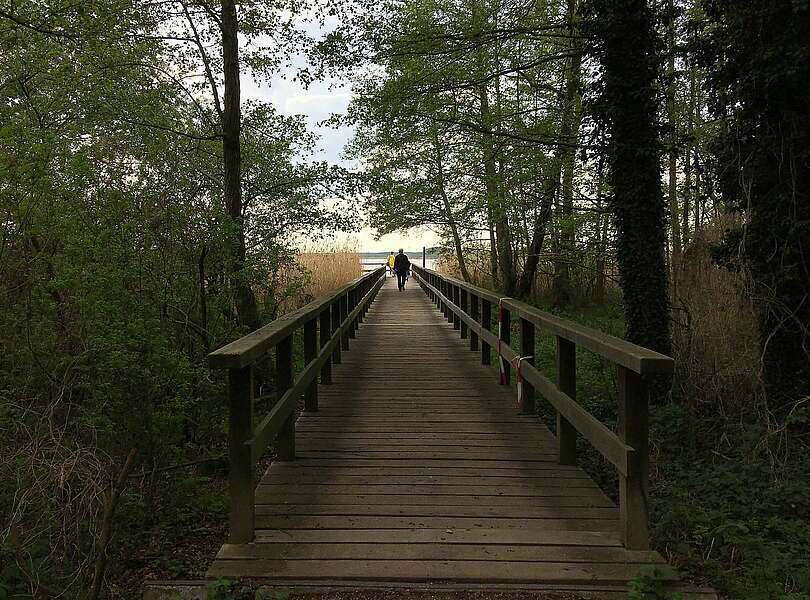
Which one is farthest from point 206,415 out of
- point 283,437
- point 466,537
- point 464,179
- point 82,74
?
point 464,179

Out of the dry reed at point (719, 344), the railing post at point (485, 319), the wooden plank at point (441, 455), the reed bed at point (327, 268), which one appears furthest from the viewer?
the reed bed at point (327, 268)

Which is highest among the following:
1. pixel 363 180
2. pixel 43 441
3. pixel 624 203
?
pixel 363 180

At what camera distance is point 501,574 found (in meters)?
2.97

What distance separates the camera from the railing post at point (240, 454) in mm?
3193

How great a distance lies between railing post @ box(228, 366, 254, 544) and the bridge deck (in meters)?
0.10

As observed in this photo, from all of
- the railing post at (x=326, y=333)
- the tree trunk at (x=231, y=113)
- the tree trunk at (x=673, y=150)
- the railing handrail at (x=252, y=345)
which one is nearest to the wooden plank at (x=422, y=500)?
the railing handrail at (x=252, y=345)

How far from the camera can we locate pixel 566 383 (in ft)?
14.4

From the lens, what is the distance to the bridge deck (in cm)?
302

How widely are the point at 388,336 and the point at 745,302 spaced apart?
6413 millimetres

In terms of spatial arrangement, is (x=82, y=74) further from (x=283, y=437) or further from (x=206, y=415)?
(x=283, y=437)

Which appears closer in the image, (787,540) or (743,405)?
(787,540)

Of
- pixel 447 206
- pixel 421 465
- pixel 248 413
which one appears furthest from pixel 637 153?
pixel 447 206

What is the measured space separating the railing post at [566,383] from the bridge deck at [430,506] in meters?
0.11

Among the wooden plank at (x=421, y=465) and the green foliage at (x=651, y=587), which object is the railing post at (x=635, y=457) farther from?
the wooden plank at (x=421, y=465)
